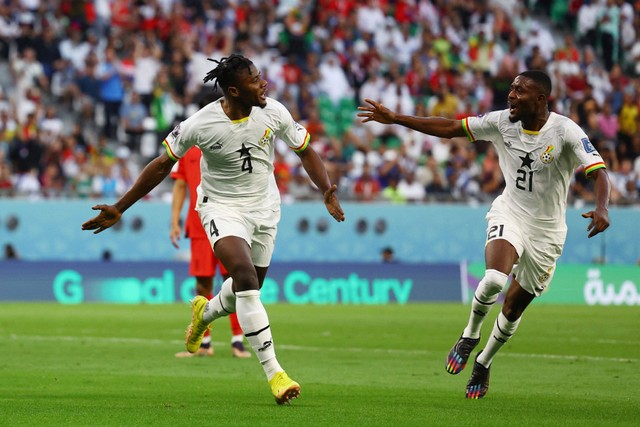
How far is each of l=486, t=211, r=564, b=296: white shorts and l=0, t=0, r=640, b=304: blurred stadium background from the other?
46.3 feet

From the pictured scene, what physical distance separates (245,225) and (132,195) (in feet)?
3.06

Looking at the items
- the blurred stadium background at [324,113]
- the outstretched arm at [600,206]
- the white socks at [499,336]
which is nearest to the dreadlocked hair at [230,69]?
the outstretched arm at [600,206]

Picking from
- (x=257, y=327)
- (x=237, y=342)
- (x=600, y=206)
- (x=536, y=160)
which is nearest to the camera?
(x=257, y=327)

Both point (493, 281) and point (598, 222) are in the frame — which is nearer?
point (598, 222)

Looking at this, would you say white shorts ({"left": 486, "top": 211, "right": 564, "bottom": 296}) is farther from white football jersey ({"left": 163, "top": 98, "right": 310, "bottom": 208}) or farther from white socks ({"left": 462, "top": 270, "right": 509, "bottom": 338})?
white football jersey ({"left": 163, "top": 98, "right": 310, "bottom": 208})

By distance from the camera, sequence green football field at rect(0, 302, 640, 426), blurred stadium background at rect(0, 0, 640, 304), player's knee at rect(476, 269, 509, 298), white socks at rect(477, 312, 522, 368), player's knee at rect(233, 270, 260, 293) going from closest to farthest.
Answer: green football field at rect(0, 302, 640, 426) < player's knee at rect(233, 270, 260, 293) < player's knee at rect(476, 269, 509, 298) < white socks at rect(477, 312, 522, 368) < blurred stadium background at rect(0, 0, 640, 304)

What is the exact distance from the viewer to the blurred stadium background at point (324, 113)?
82.7ft

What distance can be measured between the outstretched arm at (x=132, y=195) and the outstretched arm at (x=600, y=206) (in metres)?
A: 3.18

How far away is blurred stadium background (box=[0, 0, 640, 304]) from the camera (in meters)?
25.2

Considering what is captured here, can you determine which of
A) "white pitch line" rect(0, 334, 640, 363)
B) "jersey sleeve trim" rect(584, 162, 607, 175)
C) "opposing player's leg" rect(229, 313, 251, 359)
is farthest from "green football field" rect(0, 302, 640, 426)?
"jersey sleeve trim" rect(584, 162, 607, 175)

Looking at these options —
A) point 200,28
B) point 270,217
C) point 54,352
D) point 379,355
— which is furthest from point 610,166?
point 270,217

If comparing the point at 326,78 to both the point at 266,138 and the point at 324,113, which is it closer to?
the point at 324,113

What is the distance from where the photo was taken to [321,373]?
1216 centimetres

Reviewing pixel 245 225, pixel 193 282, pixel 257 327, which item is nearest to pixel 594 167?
pixel 245 225
